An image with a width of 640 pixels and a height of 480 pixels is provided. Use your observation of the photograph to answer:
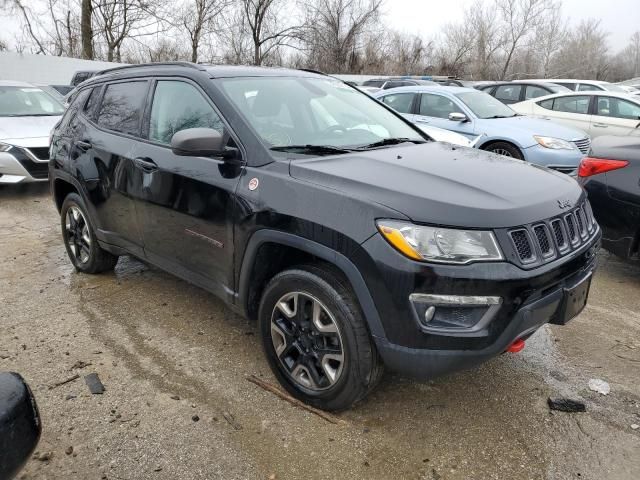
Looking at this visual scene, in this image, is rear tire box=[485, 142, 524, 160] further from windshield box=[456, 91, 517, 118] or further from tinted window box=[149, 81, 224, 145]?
tinted window box=[149, 81, 224, 145]

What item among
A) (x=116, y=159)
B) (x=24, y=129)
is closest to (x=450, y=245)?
(x=116, y=159)

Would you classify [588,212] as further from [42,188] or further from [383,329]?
[42,188]

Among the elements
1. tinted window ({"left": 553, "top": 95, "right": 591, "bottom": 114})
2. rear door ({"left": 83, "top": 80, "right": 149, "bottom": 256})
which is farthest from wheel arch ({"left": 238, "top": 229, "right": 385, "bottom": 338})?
tinted window ({"left": 553, "top": 95, "right": 591, "bottom": 114})

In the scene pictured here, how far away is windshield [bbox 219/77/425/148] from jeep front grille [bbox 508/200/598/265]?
1229 mm

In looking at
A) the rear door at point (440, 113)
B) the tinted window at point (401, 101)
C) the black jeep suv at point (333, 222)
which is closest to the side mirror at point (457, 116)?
the rear door at point (440, 113)

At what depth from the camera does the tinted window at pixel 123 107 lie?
370cm

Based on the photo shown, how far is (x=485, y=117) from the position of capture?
8.20 meters

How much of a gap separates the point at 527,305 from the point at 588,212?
104cm

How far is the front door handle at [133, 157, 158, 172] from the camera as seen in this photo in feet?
11.1

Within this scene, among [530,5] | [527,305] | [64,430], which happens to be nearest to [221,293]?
[64,430]

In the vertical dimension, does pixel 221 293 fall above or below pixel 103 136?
below

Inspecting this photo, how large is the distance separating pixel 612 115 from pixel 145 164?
30.9ft

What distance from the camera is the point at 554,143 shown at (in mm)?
7375

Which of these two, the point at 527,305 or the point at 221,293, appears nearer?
the point at 527,305
